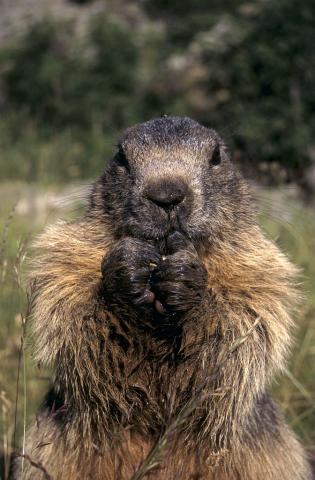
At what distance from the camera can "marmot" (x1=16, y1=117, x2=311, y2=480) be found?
3441 mm

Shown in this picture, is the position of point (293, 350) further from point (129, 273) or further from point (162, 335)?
point (129, 273)

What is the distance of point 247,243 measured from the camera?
13.0 feet

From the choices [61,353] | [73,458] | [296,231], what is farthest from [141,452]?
[296,231]

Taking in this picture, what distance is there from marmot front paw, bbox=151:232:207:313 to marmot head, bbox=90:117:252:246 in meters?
0.14

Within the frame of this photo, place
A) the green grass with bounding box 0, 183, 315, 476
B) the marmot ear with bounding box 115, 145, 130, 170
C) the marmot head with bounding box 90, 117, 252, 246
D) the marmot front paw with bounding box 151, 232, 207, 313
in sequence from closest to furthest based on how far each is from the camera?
the marmot front paw with bounding box 151, 232, 207, 313
the marmot head with bounding box 90, 117, 252, 246
the marmot ear with bounding box 115, 145, 130, 170
the green grass with bounding box 0, 183, 315, 476

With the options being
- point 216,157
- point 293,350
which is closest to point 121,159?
point 216,157

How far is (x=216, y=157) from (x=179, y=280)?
0.99 m

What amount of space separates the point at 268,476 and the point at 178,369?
25.8 inches

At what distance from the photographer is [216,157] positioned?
416cm

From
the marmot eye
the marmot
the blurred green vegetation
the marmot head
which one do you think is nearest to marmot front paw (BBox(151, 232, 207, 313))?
the marmot

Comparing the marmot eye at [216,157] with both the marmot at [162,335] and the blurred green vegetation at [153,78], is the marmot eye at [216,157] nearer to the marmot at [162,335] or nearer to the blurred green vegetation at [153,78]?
the marmot at [162,335]

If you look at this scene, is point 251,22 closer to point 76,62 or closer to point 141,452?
point 76,62

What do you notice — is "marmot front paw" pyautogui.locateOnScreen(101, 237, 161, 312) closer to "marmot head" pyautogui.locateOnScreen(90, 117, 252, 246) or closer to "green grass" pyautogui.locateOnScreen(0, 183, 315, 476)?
"marmot head" pyautogui.locateOnScreen(90, 117, 252, 246)

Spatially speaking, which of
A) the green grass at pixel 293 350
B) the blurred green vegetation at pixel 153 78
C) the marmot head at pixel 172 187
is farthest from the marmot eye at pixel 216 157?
the blurred green vegetation at pixel 153 78
